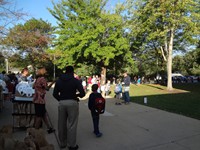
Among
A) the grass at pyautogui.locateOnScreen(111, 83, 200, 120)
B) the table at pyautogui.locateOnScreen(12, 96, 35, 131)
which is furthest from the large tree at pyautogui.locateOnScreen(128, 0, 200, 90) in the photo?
the table at pyautogui.locateOnScreen(12, 96, 35, 131)

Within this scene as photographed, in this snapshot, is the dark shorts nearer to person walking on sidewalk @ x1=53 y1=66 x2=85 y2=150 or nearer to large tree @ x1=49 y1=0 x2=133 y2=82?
person walking on sidewalk @ x1=53 y1=66 x2=85 y2=150

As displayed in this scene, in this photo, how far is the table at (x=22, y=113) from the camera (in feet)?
21.5

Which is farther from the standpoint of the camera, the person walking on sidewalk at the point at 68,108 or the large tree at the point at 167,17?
the large tree at the point at 167,17

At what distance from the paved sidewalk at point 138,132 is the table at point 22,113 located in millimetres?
350

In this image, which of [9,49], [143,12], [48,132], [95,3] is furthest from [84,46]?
[48,132]

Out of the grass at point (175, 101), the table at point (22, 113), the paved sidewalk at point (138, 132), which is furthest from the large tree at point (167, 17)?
the table at point (22, 113)

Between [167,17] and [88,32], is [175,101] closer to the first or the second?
[167,17]

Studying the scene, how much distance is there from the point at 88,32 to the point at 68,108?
72.5ft

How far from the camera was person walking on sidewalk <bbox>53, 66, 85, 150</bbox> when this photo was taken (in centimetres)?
489

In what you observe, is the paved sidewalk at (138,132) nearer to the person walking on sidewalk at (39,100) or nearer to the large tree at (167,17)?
the person walking on sidewalk at (39,100)

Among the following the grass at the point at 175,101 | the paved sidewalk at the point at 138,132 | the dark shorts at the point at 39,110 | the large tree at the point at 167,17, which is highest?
the large tree at the point at 167,17

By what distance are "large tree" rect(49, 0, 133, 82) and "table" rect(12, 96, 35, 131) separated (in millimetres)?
19576

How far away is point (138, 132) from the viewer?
20.8 feet

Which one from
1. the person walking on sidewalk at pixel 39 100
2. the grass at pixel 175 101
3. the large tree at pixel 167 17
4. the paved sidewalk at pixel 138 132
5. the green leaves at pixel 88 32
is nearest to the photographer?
the paved sidewalk at pixel 138 132
